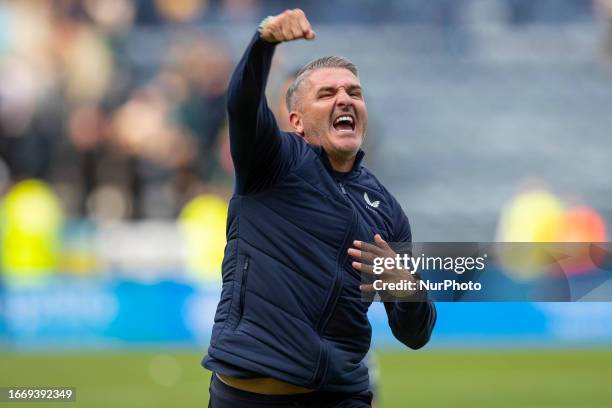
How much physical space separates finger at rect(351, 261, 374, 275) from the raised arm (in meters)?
0.47

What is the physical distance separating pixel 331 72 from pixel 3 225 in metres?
11.5

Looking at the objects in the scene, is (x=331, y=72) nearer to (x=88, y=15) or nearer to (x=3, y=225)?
(x=3, y=225)

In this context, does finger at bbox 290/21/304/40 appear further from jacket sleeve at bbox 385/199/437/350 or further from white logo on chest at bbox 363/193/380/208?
jacket sleeve at bbox 385/199/437/350

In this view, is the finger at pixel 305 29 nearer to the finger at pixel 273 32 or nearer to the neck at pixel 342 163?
the finger at pixel 273 32

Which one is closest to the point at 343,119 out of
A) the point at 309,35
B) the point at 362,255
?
the point at 362,255

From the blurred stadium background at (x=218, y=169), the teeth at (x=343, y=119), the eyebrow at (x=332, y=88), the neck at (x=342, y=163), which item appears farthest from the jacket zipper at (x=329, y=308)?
the blurred stadium background at (x=218, y=169)

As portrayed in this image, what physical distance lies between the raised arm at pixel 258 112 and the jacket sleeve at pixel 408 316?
0.64m

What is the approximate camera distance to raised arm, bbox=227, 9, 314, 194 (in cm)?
470

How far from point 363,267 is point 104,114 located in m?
12.4

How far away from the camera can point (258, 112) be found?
490 centimetres

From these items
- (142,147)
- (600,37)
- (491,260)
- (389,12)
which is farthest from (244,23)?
(491,260)

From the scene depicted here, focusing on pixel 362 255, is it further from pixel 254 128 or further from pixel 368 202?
pixel 254 128

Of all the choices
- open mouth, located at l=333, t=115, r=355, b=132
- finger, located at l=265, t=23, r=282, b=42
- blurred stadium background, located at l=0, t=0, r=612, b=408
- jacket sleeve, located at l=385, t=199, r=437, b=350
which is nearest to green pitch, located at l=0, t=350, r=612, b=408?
blurred stadium background, located at l=0, t=0, r=612, b=408

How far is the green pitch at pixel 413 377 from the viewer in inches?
451
